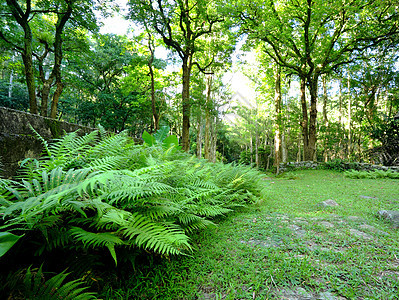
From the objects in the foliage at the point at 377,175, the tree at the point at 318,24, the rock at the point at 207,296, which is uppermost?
the tree at the point at 318,24

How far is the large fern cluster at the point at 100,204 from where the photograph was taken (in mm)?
838

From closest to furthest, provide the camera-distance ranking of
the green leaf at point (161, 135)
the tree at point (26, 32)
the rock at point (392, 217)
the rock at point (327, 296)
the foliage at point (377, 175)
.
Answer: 1. the rock at point (327, 296)
2. the rock at point (392, 217)
3. the green leaf at point (161, 135)
4. the tree at point (26, 32)
5. the foliage at point (377, 175)

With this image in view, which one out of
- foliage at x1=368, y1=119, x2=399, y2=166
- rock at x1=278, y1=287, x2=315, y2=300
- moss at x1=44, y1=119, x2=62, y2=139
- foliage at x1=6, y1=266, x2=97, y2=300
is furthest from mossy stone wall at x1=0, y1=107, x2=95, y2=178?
foliage at x1=368, y1=119, x2=399, y2=166

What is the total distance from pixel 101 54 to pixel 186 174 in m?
18.2

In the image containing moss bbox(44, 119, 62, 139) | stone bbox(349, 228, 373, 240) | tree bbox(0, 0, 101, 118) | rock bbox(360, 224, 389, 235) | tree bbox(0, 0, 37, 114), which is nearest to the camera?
stone bbox(349, 228, 373, 240)

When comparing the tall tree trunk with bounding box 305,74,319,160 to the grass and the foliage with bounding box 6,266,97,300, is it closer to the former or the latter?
the grass

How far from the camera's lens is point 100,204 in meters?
0.89

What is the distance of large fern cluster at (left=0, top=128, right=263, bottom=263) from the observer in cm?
84

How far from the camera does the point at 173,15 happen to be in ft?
28.1

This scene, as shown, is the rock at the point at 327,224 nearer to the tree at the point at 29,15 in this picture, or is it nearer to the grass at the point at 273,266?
the grass at the point at 273,266

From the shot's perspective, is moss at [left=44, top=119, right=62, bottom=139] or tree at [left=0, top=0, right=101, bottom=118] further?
tree at [left=0, top=0, right=101, bottom=118]

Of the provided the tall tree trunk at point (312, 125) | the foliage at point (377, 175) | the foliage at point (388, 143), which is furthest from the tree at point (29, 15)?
the foliage at point (388, 143)

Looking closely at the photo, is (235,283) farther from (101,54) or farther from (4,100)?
(4,100)

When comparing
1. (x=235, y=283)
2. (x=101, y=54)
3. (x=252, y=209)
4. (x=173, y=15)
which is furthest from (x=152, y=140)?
(x=101, y=54)
